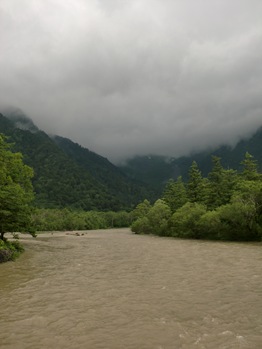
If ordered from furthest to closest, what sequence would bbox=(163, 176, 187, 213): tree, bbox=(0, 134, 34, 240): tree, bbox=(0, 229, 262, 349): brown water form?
bbox=(163, 176, 187, 213): tree
bbox=(0, 134, 34, 240): tree
bbox=(0, 229, 262, 349): brown water

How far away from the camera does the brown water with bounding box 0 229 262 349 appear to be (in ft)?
37.4

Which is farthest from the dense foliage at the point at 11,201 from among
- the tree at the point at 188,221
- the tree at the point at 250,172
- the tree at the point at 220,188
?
the tree at the point at 250,172

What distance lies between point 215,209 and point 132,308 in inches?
2429

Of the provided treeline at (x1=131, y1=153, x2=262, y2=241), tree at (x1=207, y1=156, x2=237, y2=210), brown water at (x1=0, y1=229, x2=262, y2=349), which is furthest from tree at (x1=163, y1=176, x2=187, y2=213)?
brown water at (x1=0, y1=229, x2=262, y2=349)

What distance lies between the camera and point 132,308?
50.5 ft

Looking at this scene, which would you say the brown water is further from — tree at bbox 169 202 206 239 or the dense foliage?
tree at bbox 169 202 206 239

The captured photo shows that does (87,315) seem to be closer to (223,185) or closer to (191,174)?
(223,185)

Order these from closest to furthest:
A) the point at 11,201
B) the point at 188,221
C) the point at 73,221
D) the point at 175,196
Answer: the point at 11,201
the point at 188,221
the point at 175,196
the point at 73,221

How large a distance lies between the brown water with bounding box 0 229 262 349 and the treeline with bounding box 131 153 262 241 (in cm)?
3211

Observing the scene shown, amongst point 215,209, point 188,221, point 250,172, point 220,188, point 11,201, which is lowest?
point 188,221

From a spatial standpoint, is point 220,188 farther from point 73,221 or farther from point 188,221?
point 73,221

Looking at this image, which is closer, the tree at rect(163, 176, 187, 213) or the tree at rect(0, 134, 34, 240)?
the tree at rect(0, 134, 34, 240)

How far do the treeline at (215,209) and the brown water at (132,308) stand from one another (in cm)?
3211

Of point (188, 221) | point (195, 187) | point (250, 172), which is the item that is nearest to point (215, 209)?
point (188, 221)
